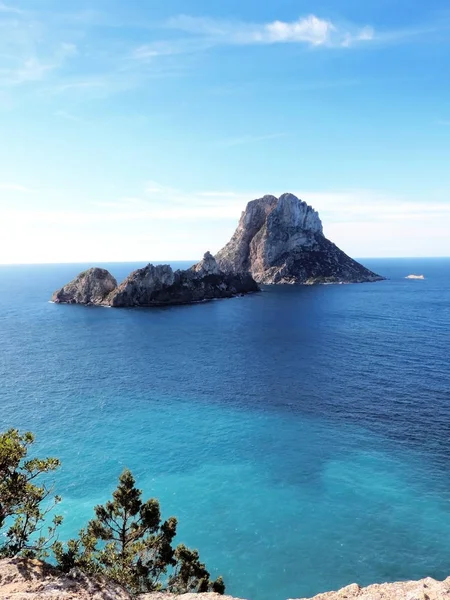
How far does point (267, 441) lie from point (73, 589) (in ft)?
147

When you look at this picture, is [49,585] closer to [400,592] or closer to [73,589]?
[73,589]

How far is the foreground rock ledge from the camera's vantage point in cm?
2578

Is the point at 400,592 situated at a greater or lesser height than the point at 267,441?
greater

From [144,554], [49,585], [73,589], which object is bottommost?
[144,554]

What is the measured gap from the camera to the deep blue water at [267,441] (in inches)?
1746

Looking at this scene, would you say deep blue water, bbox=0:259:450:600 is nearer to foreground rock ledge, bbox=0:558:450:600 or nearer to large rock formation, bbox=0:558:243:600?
foreground rock ledge, bbox=0:558:450:600

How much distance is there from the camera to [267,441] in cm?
6775

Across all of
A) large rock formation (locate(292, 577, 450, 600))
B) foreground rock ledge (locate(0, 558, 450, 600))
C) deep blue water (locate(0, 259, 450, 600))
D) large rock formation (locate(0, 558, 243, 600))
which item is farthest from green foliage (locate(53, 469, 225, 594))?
large rock formation (locate(292, 577, 450, 600))


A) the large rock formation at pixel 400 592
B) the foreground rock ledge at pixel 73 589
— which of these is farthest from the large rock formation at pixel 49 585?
the large rock formation at pixel 400 592

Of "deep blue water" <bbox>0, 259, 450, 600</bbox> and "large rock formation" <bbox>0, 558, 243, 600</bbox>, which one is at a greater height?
"large rock formation" <bbox>0, 558, 243, 600</bbox>

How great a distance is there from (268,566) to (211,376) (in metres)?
61.4

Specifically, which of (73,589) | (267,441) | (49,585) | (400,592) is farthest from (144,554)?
(267,441)

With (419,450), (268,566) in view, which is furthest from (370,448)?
(268,566)

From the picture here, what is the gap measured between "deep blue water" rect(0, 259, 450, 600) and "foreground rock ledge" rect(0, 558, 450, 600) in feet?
35.4
